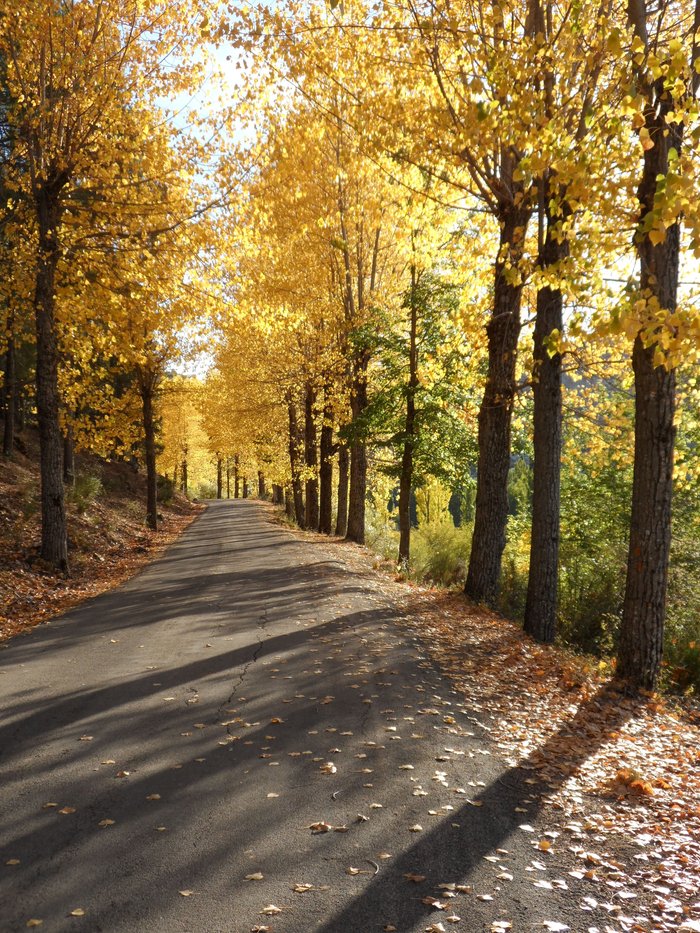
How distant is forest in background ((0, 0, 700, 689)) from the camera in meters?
6.42

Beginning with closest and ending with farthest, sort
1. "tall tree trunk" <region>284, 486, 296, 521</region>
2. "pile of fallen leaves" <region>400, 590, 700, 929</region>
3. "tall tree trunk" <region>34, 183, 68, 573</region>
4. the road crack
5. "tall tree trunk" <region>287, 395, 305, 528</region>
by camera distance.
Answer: "pile of fallen leaves" <region>400, 590, 700, 929</region> < the road crack < "tall tree trunk" <region>34, 183, 68, 573</region> < "tall tree trunk" <region>287, 395, 305, 528</region> < "tall tree trunk" <region>284, 486, 296, 521</region>

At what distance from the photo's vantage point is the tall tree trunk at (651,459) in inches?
264

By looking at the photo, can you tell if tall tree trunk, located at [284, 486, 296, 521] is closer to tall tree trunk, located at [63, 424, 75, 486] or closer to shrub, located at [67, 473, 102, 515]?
tall tree trunk, located at [63, 424, 75, 486]

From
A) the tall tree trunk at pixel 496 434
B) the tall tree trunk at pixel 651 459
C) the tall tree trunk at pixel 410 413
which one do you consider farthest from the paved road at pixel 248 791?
the tall tree trunk at pixel 410 413

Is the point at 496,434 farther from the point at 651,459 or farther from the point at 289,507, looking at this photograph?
the point at 289,507

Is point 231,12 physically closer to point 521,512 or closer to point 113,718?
point 113,718

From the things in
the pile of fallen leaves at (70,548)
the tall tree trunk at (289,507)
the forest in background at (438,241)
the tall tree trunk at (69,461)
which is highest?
the forest in background at (438,241)

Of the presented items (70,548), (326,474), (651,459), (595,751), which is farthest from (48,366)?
(326,474)

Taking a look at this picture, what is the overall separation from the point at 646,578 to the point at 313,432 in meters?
20.9

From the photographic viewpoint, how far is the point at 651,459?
276 inches

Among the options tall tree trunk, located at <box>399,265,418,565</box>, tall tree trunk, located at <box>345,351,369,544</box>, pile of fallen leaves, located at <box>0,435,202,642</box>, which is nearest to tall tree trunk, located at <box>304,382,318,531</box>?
tall tree trunk, located at <box>345,351,369,544</box>

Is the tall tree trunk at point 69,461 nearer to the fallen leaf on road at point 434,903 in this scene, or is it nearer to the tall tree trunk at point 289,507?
the tall tree trunk at point 289,507

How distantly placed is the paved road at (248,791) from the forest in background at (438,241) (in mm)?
3363

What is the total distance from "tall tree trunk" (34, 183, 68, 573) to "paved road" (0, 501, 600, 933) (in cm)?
448
